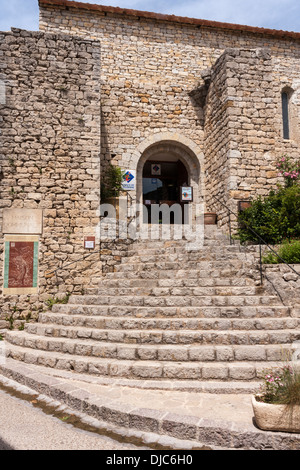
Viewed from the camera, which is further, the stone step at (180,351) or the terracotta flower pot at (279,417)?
the stone step at (180,351)

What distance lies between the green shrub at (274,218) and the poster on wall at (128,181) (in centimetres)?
365

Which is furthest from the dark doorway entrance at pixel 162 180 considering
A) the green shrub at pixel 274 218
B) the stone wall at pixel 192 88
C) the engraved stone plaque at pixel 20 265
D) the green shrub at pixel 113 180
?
the engraved stone plaque at pixel 20 265

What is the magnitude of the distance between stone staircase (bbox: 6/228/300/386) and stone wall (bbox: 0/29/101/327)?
54.6 inches

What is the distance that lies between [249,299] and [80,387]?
119 inches

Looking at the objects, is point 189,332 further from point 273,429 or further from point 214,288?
point 273,429

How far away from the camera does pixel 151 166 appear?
42.9 ft

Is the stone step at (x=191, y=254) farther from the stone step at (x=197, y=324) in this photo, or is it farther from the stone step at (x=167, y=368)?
the stone step at (x=167, y=368)

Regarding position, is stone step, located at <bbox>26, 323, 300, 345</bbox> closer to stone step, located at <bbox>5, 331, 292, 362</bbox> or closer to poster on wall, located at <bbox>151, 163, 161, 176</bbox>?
stone step, located at <bbox>5, 331, 292, 362</bbox>

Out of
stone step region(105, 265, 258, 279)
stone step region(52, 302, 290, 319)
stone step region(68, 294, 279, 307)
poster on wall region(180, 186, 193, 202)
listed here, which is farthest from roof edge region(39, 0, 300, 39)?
stone step region(52, 302, 290, 319)

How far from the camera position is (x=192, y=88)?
11.9 meters

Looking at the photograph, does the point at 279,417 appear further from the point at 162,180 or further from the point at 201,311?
the point at 162,180

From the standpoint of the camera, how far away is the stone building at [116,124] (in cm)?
837

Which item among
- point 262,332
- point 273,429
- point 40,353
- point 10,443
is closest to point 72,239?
point 40,353

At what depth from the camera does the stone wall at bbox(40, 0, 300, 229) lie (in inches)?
388
